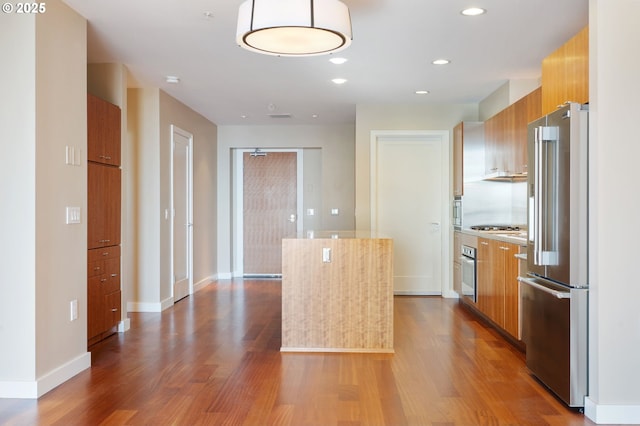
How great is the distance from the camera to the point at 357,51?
185 inches

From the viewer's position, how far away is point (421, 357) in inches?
167

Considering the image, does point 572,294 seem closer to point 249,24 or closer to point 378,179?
point 249,24

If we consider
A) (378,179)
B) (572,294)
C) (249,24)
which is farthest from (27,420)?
(378,179)

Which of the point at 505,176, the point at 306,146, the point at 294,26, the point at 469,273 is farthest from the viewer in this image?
the point at 306,146

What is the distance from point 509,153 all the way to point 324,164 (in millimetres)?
4020

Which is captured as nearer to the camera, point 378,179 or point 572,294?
point 572,294

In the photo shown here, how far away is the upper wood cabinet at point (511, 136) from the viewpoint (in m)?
4.70

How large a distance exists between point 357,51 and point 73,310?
298cm

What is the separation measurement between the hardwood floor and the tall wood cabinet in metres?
0.26

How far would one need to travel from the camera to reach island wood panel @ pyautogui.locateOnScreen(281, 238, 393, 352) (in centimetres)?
437

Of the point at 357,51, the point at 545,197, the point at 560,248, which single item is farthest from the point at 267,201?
the point at 560,248

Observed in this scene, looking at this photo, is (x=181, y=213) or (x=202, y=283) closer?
(x=181, y=213)
